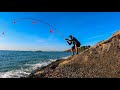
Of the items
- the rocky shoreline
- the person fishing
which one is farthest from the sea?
the person fishing

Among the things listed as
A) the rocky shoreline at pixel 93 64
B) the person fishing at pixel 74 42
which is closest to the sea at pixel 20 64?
the rocky shoreline at pixel 93 64

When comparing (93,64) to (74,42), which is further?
(93,64)

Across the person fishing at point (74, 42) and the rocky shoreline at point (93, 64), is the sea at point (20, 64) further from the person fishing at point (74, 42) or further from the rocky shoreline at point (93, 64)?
the person fishing at point (74, 42)

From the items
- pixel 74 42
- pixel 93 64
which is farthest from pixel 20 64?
pixel 74 42

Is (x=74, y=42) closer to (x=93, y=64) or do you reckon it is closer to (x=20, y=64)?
(x=93, y=64)

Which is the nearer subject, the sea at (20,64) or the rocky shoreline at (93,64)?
the rocky shoreline at (93,64)

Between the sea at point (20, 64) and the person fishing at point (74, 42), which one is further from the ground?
the person fishing at point (74, 42)

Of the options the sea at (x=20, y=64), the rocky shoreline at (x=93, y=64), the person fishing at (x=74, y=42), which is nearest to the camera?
the person fishing at (x=74, y=42)

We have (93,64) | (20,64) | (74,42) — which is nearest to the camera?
(74,42)

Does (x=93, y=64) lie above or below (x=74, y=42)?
below
